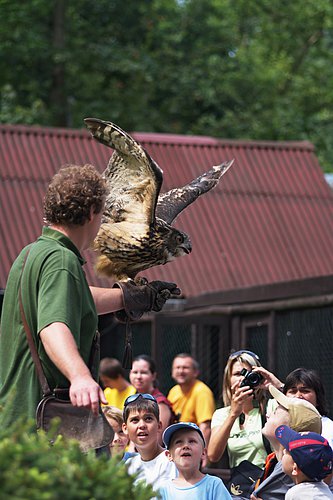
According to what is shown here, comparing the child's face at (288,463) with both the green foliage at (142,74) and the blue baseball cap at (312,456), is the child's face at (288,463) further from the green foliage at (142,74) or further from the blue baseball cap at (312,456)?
the green foliage at (142,74)

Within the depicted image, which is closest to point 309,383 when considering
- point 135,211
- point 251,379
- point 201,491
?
point 251,379

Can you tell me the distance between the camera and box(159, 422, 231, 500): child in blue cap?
5.62 metres

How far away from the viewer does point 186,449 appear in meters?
5.89

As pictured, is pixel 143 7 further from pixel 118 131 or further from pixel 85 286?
pixel 85 286

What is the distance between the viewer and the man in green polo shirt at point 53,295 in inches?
150

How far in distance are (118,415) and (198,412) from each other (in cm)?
208

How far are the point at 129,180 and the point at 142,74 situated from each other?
21.6 m

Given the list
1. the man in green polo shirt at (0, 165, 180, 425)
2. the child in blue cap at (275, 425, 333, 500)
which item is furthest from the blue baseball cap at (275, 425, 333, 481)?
the man in green polo shirt at (0, 165, 180, 425)

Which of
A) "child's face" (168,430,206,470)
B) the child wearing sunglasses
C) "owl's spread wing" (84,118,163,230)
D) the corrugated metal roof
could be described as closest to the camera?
"child's face" (168,430,206,470)

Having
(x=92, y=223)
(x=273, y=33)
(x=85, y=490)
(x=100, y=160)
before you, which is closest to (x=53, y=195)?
(x=92, y=223)

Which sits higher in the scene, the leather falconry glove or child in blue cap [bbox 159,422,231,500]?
the leather falconry glove

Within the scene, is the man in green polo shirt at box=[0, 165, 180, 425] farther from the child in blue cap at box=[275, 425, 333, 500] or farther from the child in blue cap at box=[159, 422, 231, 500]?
the child in blue cap at box=[159, 422, 231, 500]

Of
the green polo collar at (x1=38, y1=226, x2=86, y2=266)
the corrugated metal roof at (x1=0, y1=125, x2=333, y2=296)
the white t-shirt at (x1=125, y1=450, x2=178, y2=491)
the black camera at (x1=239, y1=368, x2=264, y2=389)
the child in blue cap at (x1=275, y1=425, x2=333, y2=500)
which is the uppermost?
the corrugated metal roof at (x1=0, y1=125, x2=333, y2=296)

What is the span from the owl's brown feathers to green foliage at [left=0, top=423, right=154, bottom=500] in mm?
2574
